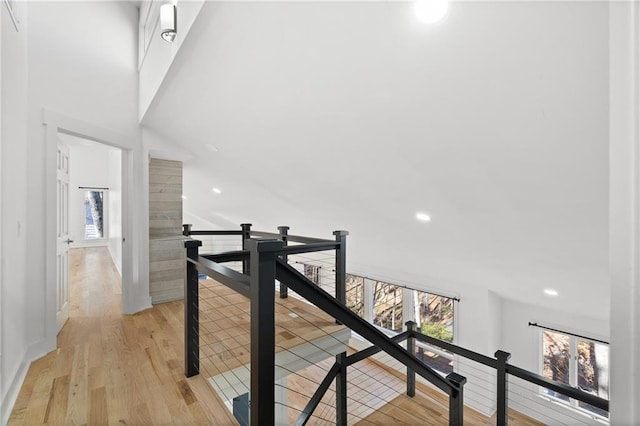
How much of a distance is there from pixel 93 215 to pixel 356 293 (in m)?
8.26

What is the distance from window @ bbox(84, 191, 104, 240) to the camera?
923 centimetres

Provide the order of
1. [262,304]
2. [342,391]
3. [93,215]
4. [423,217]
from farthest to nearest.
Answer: [93,215], [423,217], [342,391], [262,304]

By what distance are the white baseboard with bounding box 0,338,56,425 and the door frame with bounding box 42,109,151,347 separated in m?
0.11

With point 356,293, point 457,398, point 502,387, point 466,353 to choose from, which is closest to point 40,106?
point 457,398

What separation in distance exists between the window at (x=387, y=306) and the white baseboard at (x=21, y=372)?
480cm

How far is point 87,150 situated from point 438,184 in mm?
10041

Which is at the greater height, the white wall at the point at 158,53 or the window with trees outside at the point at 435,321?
the white wall at the point at 158,53

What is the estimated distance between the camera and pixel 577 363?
4.32 m

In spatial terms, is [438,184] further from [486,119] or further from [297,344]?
[297,344]

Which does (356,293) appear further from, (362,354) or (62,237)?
(62,237)

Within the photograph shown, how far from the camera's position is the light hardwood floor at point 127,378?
5.81 ft

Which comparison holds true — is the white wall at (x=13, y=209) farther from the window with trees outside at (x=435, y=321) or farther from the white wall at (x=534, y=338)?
the white wall at (x=534, y=338)

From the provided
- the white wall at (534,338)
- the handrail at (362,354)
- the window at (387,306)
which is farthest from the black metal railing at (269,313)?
the window at (387,306)

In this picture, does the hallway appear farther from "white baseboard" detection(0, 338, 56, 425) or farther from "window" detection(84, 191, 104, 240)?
"window" detection(84, 191, 104, 240)
